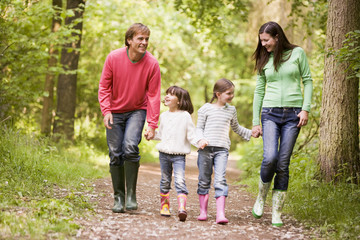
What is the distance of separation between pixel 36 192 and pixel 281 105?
308cm

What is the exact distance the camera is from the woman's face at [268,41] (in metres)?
4.93

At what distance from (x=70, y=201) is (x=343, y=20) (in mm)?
4379

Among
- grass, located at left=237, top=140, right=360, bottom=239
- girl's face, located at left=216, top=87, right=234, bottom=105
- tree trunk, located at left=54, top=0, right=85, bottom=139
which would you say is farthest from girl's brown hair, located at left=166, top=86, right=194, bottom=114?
tree trunk, located at left=54, top=0, right=85, bottom=139

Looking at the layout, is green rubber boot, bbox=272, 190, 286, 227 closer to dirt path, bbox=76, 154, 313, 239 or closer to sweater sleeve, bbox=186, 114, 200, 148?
dirt path, bbox=76, 154, 313, 239

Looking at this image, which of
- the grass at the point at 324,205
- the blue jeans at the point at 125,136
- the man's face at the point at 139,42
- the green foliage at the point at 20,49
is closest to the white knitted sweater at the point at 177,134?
the blue jeans at the point at 125,136

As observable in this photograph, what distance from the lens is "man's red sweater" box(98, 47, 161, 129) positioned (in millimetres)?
5148

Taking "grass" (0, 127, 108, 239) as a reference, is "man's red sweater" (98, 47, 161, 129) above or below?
above

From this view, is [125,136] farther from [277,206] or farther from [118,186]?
[277,206]

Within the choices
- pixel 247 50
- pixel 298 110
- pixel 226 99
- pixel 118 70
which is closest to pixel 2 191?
pixel 118 70

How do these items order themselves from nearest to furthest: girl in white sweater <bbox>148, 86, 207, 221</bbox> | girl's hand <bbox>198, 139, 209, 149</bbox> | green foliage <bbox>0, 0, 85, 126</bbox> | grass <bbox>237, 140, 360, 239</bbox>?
1. grass <bbox>237, 140, 360, 239</bbox>
2. girl's hand <bbox>198, 139, 209, 149</bbox>
3. girl in white sweater <bbox>148, 86, 207, 221</bbox>
4. green foliage <bbox>0, 0, 85, 126</bbox>

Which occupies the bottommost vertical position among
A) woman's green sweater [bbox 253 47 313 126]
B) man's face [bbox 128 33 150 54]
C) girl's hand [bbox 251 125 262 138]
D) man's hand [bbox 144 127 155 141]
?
man's hand [bbox 144 127 155 141]

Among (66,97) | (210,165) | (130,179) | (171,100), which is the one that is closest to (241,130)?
(210,165)

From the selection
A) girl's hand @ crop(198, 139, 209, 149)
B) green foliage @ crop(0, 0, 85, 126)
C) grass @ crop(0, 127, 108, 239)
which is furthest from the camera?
green foliage @ crop(0, 0, 85, 126)

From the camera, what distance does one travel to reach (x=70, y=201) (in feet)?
16.9
